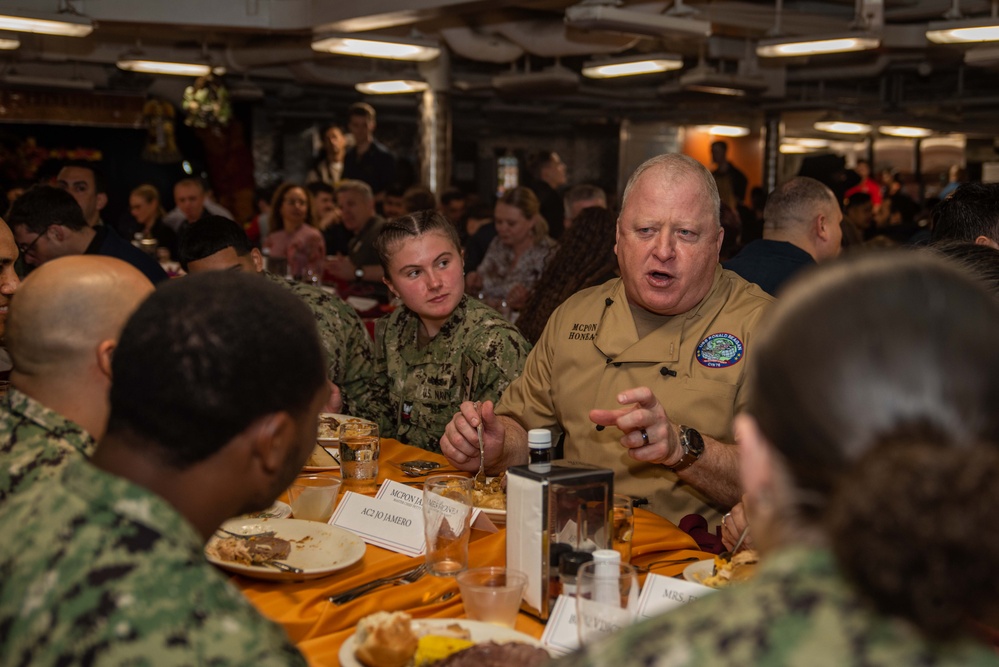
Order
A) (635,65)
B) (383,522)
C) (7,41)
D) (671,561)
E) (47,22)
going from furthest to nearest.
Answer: (7,41), (635,65), (47,22), (383,522), (671,561)

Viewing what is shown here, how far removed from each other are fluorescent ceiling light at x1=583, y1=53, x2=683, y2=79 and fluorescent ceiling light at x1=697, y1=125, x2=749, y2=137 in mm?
Answer: 6058

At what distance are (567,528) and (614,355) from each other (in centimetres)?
111

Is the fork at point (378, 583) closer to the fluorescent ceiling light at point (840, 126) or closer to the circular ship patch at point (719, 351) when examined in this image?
the circular ship patch at point (719, 351)

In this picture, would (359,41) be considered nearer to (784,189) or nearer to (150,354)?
(784,189)

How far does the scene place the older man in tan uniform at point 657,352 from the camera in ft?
8.45

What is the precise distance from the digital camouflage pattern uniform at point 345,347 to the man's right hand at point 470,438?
3.93ft

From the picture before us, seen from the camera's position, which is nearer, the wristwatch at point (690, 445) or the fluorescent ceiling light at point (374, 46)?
the wristwatch at point (690, 445)

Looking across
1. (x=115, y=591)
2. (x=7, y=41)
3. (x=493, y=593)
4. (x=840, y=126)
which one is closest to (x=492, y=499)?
(x=493, y=593)

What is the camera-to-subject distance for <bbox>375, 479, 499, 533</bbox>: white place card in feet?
7.13

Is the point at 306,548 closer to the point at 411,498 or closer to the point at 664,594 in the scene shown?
the point at 411,498

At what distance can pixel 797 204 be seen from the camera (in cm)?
482

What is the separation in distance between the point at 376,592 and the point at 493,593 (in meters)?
0.31

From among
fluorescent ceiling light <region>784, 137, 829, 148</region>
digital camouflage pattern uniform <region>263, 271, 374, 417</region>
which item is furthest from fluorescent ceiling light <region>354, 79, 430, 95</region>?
fluorescent ceiling light <region>784, 137, 829, 148</region>

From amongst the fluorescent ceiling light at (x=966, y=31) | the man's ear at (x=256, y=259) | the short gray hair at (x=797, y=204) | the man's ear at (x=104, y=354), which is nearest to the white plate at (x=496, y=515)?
the man's ear at (x=104, y=354)
